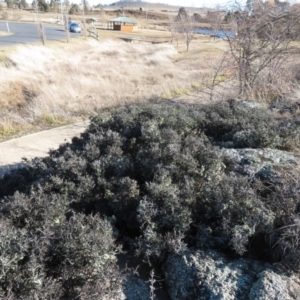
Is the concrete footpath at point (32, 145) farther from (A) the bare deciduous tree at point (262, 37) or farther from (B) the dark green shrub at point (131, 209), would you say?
(A) the bare deciduous tree at point (262, 37)

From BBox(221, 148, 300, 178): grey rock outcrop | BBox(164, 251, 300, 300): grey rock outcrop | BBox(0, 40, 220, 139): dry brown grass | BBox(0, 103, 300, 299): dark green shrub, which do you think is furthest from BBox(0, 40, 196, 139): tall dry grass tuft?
BBox(164, 251, 300, 300): grey rock outcrop

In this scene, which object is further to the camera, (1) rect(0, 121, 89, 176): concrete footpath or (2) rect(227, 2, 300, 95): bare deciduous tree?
(2) rect(227, 2, 300, 95): bare deciduous tree

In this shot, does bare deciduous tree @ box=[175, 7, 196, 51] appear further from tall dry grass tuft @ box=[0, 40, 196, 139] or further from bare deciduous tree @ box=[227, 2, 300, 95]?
bare deciduous tree @ box=[227, 2, 300, 95]

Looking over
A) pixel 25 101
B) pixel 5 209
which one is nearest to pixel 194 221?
pixel 5 209

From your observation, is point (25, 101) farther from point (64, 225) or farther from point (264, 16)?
point (64, 225)

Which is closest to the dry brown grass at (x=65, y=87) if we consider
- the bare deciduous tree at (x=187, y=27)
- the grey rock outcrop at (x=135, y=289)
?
the grey rock outcrop at (x=135, y=289)

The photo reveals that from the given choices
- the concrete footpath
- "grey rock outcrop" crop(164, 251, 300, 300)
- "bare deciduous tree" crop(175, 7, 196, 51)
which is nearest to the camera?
"grey rock outcrop" crop(164, 251, 300, 300)
